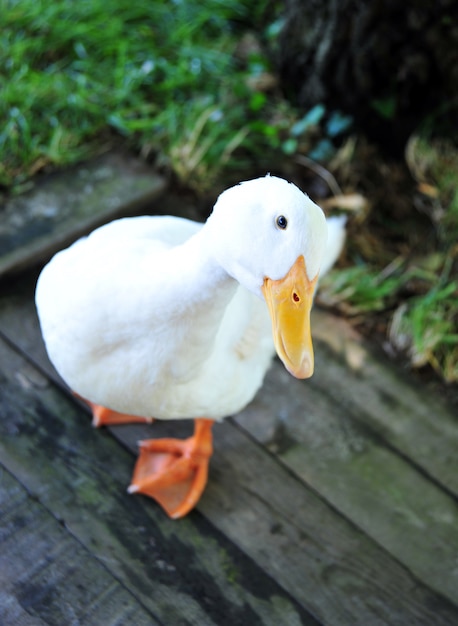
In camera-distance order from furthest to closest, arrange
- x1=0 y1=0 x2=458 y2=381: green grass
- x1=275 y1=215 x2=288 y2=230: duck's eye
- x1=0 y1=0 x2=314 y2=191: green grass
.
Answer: x1=0 y1=0 x2=314 y2=191: green grass → x1=0 y1=0 x2=458 y2=381: green grass → x1=275 y1=215 x2=288 y2=230: duck's eye

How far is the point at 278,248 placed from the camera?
3.44 ft

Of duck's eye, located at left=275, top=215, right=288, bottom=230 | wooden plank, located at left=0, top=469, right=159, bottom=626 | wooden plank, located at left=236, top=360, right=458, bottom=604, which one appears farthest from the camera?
wooden plank, located at left=236, top=360, right=458, bottom=604

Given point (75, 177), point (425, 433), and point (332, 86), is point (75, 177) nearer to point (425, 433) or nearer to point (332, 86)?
point (332, 86)

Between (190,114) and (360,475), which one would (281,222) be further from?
(190,114)

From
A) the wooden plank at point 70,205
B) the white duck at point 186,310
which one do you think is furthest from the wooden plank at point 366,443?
the white duck at point 186,310

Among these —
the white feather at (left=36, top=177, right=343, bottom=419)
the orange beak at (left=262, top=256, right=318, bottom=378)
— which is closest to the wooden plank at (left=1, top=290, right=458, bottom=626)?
the white feather at (left=36, top=177, right=343, bottom=419)

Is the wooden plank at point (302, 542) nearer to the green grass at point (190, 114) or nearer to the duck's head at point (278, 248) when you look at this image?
the green grass at point (190, 114)

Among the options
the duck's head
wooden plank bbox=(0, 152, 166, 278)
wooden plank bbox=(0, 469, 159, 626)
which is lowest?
wooden plank bbox=(0, 469, 159, 626)

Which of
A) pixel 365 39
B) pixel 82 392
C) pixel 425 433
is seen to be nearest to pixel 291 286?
pixel 82 392

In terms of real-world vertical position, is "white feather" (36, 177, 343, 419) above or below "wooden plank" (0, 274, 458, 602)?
above

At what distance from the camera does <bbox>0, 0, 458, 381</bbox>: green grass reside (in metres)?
2.28

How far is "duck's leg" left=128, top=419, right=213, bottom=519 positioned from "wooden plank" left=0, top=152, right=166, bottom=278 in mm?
685

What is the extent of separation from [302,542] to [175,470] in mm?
355

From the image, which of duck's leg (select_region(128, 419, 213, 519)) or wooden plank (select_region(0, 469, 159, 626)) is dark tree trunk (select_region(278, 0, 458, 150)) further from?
wooden plank (select_region(0, 469, 159, 626))
